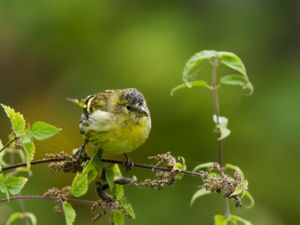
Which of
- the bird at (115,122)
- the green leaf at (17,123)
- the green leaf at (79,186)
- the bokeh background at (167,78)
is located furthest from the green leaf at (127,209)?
the bokeh background at (167,78)

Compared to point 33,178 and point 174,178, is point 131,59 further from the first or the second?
point 174,178

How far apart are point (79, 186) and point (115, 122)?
0.72 metres

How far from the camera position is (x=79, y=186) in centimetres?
238

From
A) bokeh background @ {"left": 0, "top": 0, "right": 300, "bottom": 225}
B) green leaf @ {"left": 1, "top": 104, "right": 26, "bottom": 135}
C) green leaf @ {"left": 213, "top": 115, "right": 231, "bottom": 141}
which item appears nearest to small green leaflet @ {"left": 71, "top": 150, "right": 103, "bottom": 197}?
green leaf @ {"left": 1, "top": 104, "right": 26, "bottom": 135}

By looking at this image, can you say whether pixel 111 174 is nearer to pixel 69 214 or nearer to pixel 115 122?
pixel 69 214

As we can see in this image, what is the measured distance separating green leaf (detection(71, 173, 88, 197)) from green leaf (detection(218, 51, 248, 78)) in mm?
627

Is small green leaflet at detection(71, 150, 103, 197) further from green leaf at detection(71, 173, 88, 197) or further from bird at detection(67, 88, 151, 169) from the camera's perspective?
bird at detection(67, 88, 151, 169)

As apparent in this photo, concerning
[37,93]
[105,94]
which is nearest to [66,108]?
[37,93]

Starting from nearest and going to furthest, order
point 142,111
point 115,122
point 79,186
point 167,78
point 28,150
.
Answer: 1. point 28,150
2. point 79,186
3. point 115,122
4. point 142,111
5. point 167,78

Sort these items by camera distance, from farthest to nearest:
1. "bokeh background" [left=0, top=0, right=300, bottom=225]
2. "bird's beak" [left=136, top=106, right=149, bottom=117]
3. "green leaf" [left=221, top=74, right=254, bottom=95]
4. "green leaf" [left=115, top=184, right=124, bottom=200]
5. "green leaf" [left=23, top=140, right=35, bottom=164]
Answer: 1. "bokeh background" [left=0, top=0, right=300, bottom=225]
2. "bird's beak" [left=136, top=106, right=149, bottom=117]
3. "green leaf" [left=221, top=74, right=254, bottom=95]
4. "green leaf" [left=115, top=184, right=124, bottom=200]
5. "green leaf" [left=23, top=140, right=35, bottom=164]

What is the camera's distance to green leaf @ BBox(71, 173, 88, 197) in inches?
93.1

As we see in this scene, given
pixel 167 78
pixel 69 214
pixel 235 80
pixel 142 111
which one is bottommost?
pixel 69 214

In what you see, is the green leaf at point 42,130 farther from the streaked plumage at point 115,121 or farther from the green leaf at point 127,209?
the streaked plumage at point 115,121

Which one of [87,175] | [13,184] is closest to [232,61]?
[87,175]
